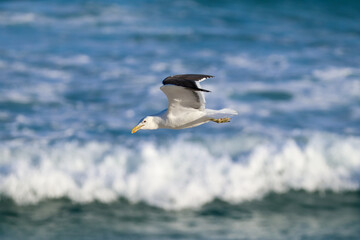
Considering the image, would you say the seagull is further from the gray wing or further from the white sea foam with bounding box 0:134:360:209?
the white sea foam with bounding box 0:134:360:209

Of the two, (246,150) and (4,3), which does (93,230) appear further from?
(4,3)

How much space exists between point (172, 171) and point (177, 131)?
2346mm

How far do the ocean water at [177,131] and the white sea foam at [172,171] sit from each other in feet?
0.14

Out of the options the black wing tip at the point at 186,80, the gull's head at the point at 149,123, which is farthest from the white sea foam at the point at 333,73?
the black wing tip at the point at 186,80

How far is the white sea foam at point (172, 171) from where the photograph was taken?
13.8 metres

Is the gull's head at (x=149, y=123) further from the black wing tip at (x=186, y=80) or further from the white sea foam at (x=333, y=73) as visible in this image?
the white sea foam at (x=333, y=73)

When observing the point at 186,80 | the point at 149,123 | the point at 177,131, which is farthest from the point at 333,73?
the point at 186,80

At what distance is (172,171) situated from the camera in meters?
14.6

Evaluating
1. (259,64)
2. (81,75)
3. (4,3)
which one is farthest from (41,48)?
(259,64)

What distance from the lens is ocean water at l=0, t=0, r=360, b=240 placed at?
42.9ft

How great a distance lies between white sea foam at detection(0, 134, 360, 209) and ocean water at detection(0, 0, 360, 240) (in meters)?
0.04

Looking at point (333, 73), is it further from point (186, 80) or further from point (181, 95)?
point (186, 80)

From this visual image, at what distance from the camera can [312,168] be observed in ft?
48.7

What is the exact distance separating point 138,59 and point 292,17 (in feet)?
27.0
